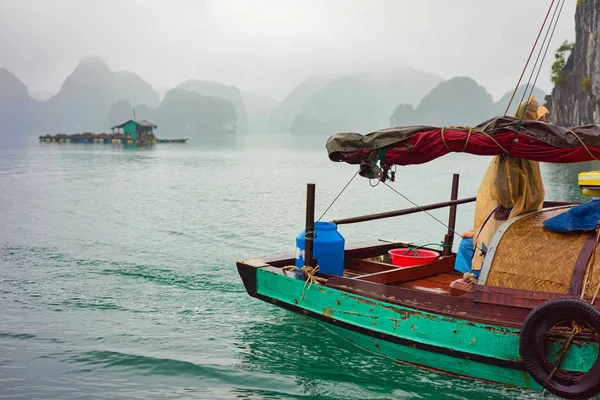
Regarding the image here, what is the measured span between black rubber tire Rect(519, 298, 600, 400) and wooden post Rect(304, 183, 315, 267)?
2.70 meters

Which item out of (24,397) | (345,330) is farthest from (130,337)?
(345,330)

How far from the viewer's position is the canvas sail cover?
5.42 meters

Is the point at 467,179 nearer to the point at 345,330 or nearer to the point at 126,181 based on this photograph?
the point at 126,181

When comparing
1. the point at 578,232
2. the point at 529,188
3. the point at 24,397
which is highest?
the point at 529,188

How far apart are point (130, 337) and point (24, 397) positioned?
1.77 meters

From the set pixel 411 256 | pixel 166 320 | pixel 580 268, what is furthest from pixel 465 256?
pixel 166 320

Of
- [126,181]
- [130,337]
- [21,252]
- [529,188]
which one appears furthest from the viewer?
[126,181]

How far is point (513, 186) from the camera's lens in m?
6.32

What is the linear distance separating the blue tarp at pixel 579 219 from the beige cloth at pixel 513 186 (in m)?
0.68

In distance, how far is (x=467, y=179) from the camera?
131ft

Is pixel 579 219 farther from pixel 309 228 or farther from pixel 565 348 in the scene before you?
pixel 309 228

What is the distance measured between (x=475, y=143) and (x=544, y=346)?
78.3 inches

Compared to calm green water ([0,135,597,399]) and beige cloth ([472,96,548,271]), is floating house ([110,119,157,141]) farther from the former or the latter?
beige cloth ([472,96,548,271])

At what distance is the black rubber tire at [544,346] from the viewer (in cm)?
484
